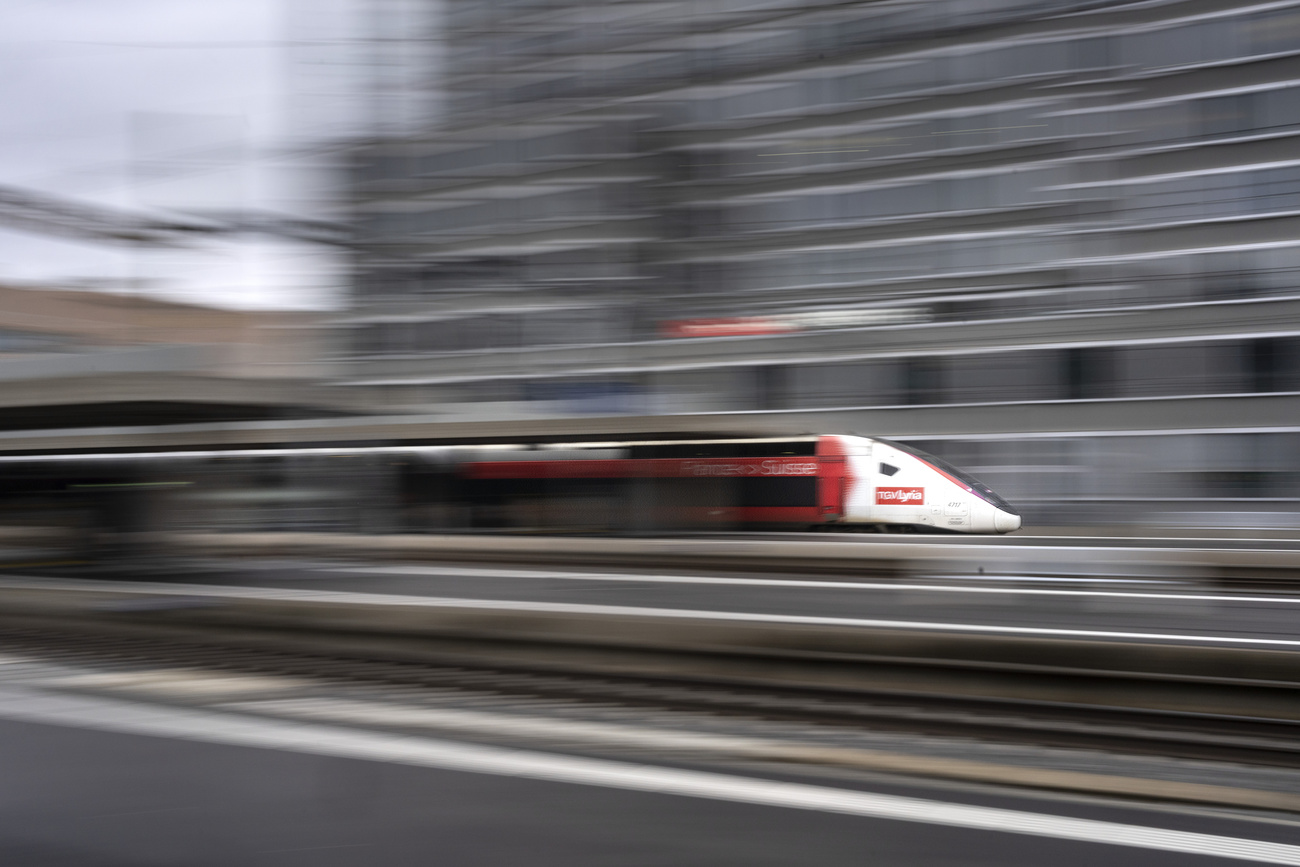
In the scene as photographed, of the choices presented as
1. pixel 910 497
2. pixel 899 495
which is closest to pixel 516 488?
pixel 899 495

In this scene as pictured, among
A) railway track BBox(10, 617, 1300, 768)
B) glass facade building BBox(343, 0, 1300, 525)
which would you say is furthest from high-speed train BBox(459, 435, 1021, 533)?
railway track BBox(10, 617, 1300, 768)

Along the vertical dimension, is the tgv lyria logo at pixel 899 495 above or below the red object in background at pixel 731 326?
below

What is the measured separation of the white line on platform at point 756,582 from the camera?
9.84 meters

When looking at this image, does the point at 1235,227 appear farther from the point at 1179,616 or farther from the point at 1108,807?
the point at 1108,807

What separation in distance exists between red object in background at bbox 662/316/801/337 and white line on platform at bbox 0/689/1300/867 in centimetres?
2789

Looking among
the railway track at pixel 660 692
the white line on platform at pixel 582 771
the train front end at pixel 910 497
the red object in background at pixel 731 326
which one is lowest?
the railway track at pixel 660 692

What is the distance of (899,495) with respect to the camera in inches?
833

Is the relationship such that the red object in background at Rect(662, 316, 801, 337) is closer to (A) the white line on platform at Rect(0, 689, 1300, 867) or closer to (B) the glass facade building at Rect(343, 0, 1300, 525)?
(B) the glass facade building at Rect(343, 0, 1300, 525)

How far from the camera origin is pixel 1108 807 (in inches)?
184

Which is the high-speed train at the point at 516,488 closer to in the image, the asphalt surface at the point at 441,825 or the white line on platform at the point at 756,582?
the white line on platform at the point at 756,582

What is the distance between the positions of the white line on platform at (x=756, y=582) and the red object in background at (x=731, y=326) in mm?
19039

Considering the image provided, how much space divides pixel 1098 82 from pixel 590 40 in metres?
13.4

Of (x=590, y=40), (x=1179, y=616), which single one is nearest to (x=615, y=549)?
(x=1179, y=616)

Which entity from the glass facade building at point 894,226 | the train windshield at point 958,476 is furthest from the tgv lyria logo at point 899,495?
the glass facade building at point 894,226
